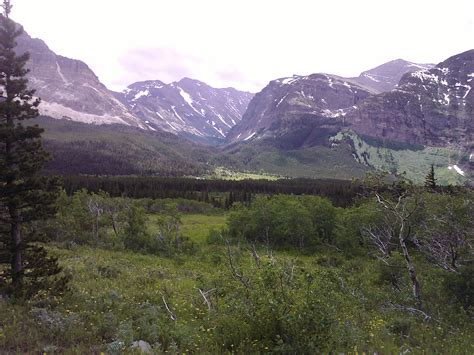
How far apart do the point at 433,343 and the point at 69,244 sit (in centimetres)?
4260

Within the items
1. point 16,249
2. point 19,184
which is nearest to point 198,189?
point 16,249

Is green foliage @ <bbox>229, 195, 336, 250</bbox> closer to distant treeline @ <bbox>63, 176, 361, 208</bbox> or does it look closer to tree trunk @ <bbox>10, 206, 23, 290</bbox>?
distant treeline @ <bbox>63, 176, 361, 208</bbox>

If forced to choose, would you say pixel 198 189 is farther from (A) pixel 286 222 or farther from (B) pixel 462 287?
(B) pixel 462 287

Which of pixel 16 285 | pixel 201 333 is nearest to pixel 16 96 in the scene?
pixel 16 285

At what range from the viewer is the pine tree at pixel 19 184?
1312 centimetres

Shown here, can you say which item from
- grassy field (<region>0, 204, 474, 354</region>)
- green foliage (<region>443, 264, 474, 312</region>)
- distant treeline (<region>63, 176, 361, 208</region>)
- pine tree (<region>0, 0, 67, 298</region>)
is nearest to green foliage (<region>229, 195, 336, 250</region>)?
distant treeline (<region>63, 176, 361, 208</region>)

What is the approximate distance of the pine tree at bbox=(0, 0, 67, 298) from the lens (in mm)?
13117

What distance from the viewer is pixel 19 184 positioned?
43.4 feet

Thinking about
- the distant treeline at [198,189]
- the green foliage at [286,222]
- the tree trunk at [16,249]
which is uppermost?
the tree trunk at [16,249]

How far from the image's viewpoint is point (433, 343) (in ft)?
38.4

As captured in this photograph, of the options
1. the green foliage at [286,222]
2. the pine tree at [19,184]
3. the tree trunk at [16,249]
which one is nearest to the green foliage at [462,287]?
the pine tree at [19,184]

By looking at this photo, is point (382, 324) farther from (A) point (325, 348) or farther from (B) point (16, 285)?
(B) point (16, 285)

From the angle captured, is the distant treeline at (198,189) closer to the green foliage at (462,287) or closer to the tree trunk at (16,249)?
the green foliage at (462,287)

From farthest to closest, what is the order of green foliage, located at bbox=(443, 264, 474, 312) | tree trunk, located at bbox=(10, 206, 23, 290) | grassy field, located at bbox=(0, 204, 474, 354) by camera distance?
green foliage, located at bbox=(443, 264, 474, 312)
tree trunk, located at bbox=(10, 206, 23, 290)
grassy field, located at bbox=(0, 204, 474, 354)
